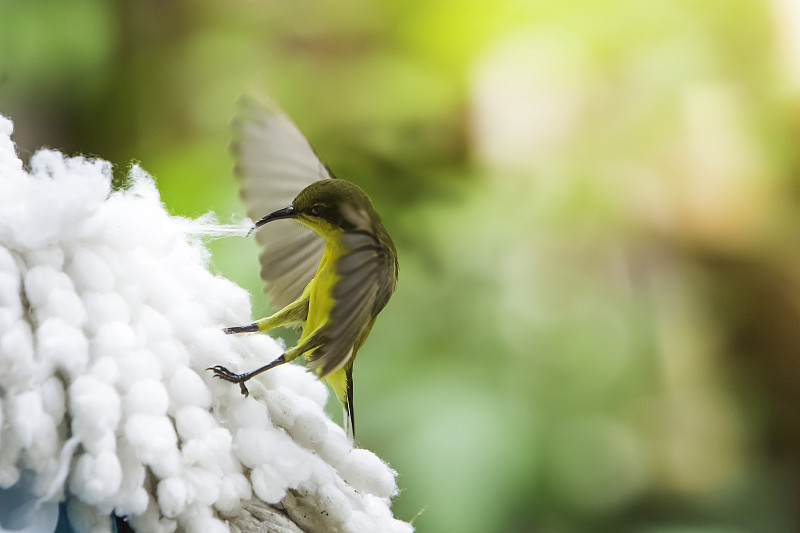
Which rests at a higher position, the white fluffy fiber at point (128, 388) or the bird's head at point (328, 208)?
the bird's head at point (328, 208)

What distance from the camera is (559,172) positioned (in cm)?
95

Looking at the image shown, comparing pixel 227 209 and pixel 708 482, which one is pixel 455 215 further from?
pixel 708 482

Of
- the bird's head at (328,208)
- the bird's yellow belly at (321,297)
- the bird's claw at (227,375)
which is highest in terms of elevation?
the bird's head at (328,208)

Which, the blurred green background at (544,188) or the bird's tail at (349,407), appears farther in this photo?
the blurred green background at (544,188)

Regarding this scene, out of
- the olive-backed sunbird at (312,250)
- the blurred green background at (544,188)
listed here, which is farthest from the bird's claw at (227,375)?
the blurred green background at (544,188)

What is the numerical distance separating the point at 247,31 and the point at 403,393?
500mm

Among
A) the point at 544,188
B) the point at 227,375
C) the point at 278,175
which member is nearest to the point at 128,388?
the point at 227,375

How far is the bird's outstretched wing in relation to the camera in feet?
1.16

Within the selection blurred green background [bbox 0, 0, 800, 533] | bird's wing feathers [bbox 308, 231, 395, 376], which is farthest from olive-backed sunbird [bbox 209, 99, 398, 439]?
blurred green background [bbox 0, 0, 800, 533]

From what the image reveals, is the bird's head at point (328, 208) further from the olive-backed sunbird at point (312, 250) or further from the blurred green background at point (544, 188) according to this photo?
the blurred green background at point (544, 188)

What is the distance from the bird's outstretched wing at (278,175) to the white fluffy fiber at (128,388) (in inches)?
2.1

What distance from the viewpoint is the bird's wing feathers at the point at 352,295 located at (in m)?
0.25

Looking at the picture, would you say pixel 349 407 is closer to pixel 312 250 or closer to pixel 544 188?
pixel 312 250

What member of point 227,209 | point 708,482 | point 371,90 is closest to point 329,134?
point 371,90
